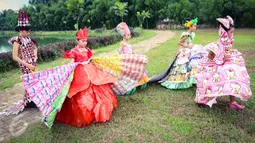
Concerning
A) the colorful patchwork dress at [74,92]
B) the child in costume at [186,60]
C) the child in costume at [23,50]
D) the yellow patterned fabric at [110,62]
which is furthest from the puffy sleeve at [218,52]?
the child in costume at [23,50]

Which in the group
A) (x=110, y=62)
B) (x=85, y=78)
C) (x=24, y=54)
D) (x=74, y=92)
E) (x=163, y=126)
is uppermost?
(x=24, y=54)

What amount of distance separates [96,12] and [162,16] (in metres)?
12.9

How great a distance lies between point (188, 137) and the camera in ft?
12.0

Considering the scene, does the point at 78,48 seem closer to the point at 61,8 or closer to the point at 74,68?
the point at 74,68

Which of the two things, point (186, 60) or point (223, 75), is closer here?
point (223, 75)

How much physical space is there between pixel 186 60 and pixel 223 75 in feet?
4.73

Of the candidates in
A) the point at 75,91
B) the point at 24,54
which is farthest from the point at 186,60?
the point at 24,54

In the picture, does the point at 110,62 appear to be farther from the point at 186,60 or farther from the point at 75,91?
the point at 186,60

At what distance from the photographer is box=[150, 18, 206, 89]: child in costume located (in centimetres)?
563

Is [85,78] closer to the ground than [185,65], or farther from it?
closer to the ground

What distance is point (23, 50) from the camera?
15.2 ft

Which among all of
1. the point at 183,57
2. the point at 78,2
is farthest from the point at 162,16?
the point at 183,57

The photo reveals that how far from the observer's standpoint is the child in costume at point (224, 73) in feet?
13.5

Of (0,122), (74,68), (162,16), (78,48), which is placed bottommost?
(0,122)
